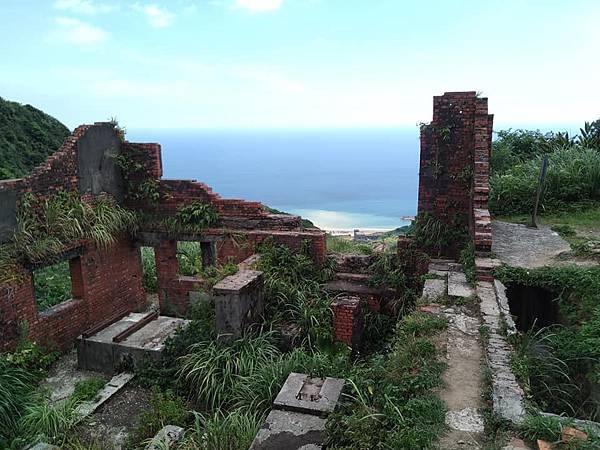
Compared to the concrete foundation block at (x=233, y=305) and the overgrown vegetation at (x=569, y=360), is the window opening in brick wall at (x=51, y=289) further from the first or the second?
the overgrown vegetation at (x=569, y=360)

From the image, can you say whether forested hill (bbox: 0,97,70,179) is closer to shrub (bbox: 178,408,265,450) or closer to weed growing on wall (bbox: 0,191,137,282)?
weed growing on wall (bbox: 0,191,137,282)

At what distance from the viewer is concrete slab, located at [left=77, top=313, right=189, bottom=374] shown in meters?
7.73

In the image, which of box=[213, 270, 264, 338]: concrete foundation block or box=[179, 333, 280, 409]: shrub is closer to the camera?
box=[179, 333, 280, 409]: shrub

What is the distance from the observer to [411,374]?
4699 mm

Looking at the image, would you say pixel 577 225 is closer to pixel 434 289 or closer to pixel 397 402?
pixel 434 289

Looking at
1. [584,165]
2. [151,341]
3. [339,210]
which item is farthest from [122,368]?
[339,210]

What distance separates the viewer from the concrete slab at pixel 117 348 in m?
7.73

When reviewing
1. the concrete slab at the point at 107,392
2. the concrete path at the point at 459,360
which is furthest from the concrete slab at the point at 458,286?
the concrete slab at the point at 107,392

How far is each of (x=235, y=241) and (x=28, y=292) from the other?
353cm

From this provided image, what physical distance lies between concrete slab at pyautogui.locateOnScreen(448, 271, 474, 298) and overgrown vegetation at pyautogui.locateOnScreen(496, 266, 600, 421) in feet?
→ 3.39

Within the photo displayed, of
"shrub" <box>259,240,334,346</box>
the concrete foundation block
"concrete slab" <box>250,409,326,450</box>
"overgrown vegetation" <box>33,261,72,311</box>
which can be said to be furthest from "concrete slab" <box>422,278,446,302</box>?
"overgrown vegetation" <box>33,261,72,311</box>

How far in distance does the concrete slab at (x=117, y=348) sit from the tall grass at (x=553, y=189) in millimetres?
6769

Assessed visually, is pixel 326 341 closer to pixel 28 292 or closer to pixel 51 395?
pixel 51 395

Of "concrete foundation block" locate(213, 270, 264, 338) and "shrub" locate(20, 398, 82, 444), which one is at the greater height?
"concrete foundation block" locate(213, 270, 264, 338)
